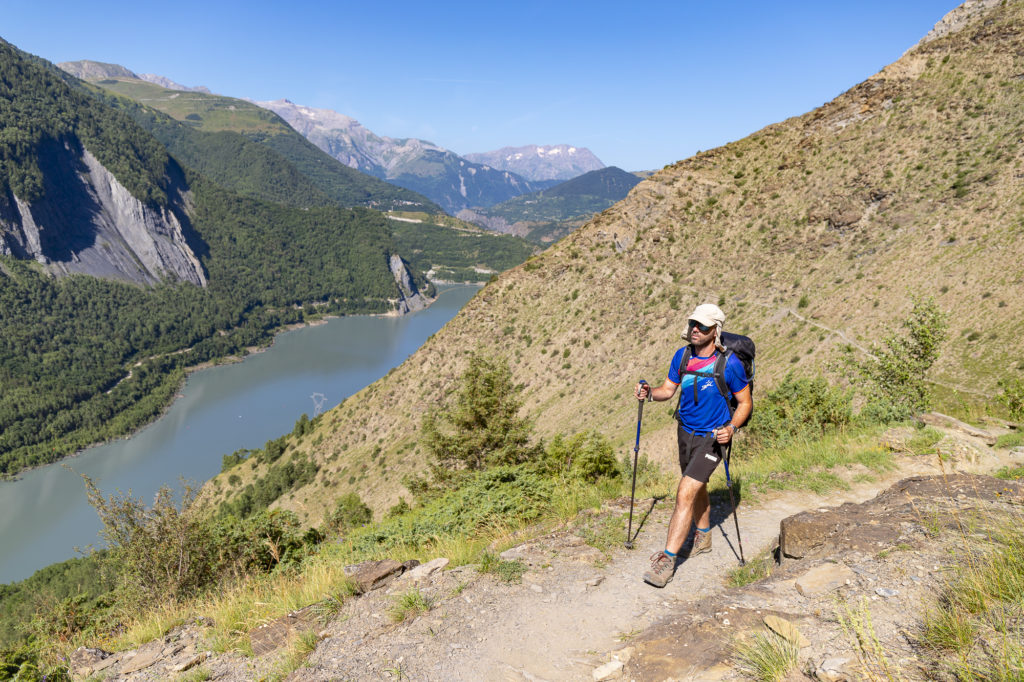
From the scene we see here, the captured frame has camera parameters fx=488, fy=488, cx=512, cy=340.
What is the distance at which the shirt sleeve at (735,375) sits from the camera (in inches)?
219

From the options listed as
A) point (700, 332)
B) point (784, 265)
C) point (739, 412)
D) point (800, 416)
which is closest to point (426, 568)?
point (739, 412)

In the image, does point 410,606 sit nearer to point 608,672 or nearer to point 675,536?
point 608,672

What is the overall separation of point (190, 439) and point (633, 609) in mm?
138031

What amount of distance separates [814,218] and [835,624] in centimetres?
4297

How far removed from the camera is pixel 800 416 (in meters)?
12.2

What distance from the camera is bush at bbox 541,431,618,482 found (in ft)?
41.6

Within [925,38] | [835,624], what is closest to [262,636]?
[835,624]

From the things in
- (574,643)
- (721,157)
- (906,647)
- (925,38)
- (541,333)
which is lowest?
(541,333)

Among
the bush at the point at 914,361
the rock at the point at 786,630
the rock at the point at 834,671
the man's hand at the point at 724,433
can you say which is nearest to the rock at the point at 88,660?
the rock at the point at 786,630

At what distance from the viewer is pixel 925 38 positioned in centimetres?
4306

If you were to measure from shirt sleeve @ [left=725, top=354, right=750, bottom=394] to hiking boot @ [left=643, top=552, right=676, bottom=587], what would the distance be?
6.65 feet

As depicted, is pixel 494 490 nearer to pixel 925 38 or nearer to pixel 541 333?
pixel 541 333

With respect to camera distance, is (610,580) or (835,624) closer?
(835,624)

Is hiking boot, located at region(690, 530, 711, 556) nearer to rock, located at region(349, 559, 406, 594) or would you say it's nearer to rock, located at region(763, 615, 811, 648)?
rock, located at region(763, 615, 811, 648)
